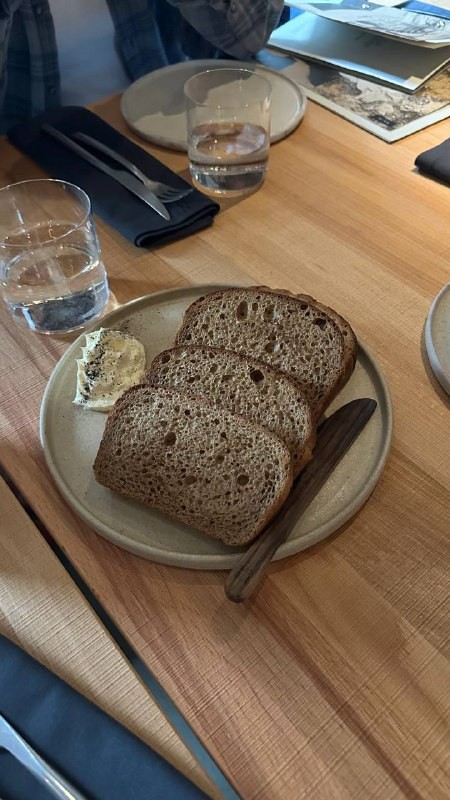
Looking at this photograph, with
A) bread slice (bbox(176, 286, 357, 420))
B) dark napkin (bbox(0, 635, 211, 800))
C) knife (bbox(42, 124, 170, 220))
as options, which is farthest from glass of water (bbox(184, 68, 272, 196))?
dark napkin (bbox(0, 635, 211, 800))

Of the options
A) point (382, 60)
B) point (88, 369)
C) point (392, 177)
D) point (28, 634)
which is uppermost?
point (382, 60)

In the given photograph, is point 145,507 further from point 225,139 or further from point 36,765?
point 225,139

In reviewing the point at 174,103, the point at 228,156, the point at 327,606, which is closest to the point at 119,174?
the point at 228,156

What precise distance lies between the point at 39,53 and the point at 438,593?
1.21 meters

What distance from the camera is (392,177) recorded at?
113 cm

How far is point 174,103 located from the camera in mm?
1295

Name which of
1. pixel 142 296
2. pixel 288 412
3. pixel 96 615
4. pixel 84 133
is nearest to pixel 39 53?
pixel 84 133

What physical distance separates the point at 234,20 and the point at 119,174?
0.48m

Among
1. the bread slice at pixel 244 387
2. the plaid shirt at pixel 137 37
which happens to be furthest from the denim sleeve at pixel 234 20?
the bread slice at pixel 244 387

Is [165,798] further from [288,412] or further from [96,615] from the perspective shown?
[288,412]

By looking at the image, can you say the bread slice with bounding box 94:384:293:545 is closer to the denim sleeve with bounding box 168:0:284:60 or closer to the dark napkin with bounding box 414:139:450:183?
the dark napkin with bounding box 414:139:450:183

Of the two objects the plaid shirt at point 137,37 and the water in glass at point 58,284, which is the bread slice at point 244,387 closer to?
the water in glass at point 58,284

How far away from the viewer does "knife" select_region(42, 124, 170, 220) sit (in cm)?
104

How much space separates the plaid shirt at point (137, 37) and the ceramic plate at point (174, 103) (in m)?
0.06
